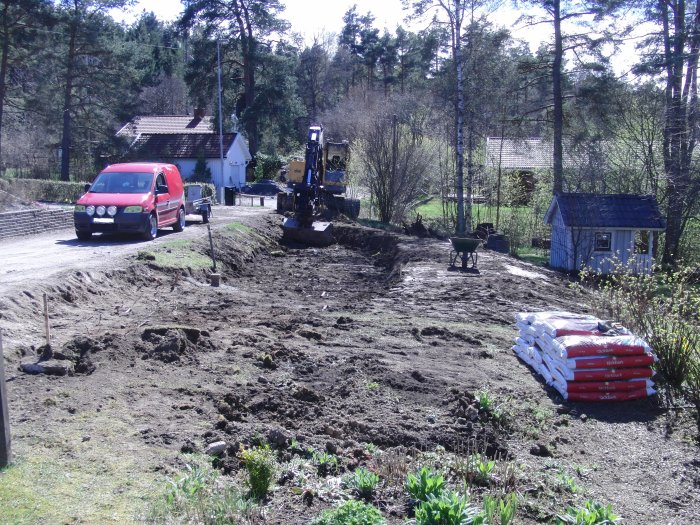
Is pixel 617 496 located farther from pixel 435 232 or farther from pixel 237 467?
pixel 435 232

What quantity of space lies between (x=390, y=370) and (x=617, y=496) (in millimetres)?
3638

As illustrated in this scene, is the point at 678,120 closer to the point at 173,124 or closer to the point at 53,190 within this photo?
the point at 53,190

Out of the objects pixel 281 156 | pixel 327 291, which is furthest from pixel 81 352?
pixel 281 156

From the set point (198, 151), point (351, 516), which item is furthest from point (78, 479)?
point (198, 151)

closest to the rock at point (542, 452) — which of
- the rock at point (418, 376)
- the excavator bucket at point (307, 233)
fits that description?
the rock at point (418, 376)

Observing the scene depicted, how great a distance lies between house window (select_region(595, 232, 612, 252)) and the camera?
24.2 m

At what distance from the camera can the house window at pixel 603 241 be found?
79.4ft

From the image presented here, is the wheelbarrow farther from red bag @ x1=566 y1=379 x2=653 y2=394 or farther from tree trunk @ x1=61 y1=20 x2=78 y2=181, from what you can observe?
tree trunk @ x1=61 y1=20 x2=78 y2=181

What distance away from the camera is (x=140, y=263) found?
600 inches

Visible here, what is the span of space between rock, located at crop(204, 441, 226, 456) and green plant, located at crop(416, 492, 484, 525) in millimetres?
2090

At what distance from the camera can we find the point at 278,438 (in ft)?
21.8

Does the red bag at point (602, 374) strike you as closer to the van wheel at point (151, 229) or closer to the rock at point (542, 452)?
the rock at point (542, 452)

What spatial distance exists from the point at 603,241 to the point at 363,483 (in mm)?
20567

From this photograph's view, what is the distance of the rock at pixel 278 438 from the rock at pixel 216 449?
1.56ft
